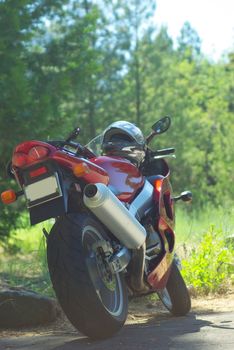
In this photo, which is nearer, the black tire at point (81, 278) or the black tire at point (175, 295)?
the black tire at point (81, 278)

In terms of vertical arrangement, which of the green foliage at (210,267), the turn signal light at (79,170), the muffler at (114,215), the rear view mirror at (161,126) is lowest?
the green foliage at (210,267)

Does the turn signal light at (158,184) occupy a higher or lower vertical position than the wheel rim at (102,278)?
higher

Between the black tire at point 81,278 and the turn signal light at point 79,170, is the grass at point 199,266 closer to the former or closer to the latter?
the black tire at point 81,278

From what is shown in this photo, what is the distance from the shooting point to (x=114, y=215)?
4.30 m

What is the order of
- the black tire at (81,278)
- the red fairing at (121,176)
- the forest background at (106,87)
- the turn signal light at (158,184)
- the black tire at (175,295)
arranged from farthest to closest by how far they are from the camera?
the forest background at (106,87) < the black tire at (175,295) < the turn signal light at (158,184) < the red fairing at (121,176) < the black tire at (81,278)

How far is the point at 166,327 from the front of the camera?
4.92 m

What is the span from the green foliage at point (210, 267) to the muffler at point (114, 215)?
9.63 feet

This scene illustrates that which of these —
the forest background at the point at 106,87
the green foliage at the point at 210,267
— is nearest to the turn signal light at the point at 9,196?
the green foliage at the point at 210,267

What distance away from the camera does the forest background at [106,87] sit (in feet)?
34.1

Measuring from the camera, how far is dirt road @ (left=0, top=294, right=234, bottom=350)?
4.14 metres

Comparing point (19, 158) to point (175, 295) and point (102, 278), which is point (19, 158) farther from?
point (175, 295)

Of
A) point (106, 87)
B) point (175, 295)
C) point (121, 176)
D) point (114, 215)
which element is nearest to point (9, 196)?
point (114, 215)

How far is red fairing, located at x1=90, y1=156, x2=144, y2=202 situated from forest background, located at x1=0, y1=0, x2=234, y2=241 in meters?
4.49

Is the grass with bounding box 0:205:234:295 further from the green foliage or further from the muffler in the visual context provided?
the muffler
